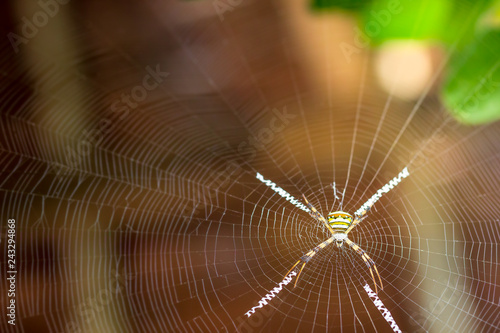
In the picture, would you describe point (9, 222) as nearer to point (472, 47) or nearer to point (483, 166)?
point (472, 47)

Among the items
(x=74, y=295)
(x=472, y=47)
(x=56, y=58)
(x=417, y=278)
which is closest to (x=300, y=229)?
(x=417, y=278)

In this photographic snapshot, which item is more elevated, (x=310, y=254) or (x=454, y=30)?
(x=454, y=30)

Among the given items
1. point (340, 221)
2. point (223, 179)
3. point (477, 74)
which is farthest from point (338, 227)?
point (477, 74)

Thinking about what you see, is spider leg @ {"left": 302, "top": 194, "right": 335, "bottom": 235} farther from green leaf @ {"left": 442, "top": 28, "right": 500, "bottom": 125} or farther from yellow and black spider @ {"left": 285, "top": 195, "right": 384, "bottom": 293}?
green leaf @ {"left": 442, "top": 28, "right": 500, "bottom": 125}

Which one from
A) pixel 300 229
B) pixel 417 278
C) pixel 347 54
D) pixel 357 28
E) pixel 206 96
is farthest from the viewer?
pixel 300 229

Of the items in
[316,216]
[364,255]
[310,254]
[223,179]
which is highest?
[223,179]

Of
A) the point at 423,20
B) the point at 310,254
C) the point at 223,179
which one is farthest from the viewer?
the point at 310,254

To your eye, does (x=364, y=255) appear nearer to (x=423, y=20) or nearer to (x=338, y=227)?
(x=338, y=227)

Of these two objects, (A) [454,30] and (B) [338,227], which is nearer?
(A) [454,30]
